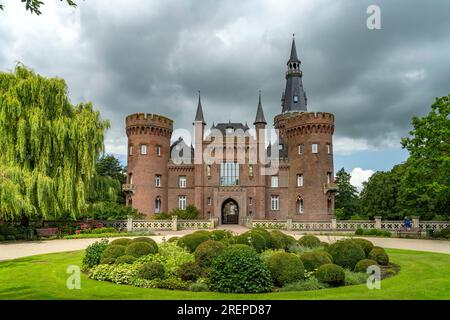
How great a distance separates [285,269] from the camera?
1071 cm

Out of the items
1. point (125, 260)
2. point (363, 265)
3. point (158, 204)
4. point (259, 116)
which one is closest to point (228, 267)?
point (125, 260)

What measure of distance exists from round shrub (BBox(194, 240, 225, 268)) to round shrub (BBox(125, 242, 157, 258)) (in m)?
2.08

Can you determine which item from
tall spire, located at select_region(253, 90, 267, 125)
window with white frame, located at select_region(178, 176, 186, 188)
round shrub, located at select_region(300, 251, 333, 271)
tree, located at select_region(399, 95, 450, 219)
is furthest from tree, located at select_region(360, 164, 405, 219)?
round shrub, located at select_region(300, 251, 333, 271)

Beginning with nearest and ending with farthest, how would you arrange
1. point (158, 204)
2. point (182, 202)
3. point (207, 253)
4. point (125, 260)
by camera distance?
point (207, 253) < point (125, 260) < point (158, 204) < point (182, 202)

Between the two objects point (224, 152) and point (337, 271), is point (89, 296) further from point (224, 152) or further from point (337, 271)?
point (224, 152)

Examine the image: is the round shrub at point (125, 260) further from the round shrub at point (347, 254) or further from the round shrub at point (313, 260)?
the round shrub at point (347, 254)

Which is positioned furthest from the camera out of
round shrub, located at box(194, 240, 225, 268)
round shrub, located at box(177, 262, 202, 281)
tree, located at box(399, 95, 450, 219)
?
tree, located at box(399, 95, 450, 219)

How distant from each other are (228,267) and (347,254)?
5.06 m

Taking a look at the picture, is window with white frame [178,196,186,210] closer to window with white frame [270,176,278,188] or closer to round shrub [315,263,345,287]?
window with white frame [270,176,278,188]

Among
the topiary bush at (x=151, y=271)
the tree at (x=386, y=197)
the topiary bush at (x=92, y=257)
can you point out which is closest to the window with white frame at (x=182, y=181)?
the tree at (x=386, y=197)

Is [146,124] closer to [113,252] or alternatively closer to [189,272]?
[113,252]

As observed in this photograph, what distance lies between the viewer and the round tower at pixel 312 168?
4200 centimetres

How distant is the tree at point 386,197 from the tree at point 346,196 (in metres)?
11.7

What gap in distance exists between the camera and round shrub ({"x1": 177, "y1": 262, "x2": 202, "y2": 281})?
36.6 ft
